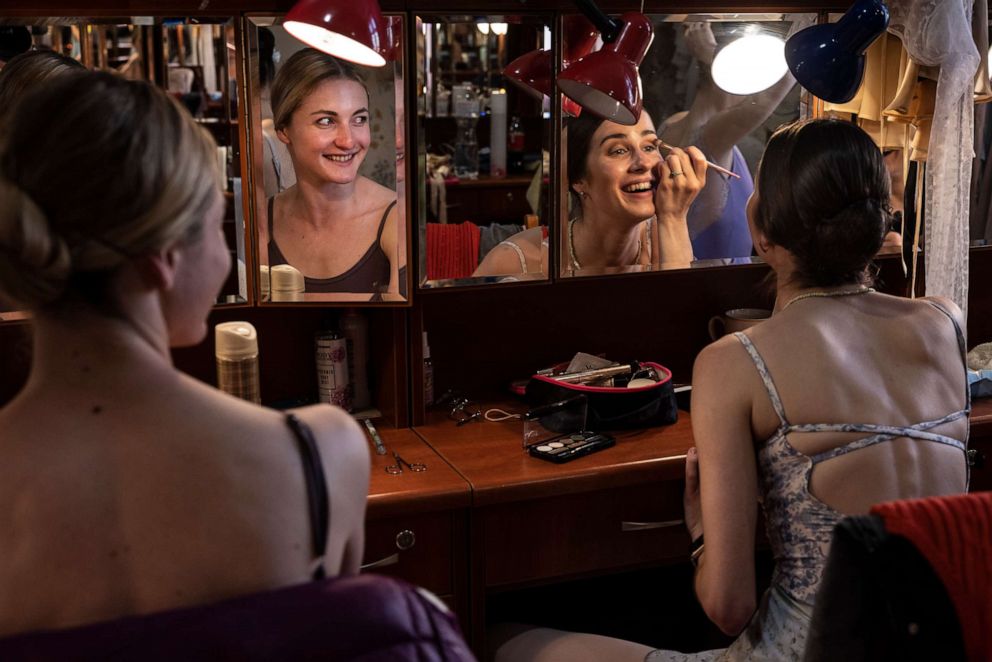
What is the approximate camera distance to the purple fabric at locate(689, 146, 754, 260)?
258cm

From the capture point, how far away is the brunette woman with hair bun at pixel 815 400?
66.0 inches

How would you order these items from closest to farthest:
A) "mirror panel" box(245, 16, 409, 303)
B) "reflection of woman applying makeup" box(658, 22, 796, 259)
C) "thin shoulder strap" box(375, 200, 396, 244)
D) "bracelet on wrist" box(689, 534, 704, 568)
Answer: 1. "bracelet on wrist" box(689, 534, 704, 568)
2. "mirror panel" box(245, 16, 409, 303)
3. "thin shoulder strap" box(375, 200, 396, 244)
4. "reflection of woman applying makeup" box(658, 22, 796, 259)

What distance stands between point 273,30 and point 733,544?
1315mm

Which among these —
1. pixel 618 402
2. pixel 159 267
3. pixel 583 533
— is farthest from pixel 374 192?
pixel 159 267

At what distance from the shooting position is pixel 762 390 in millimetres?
1688

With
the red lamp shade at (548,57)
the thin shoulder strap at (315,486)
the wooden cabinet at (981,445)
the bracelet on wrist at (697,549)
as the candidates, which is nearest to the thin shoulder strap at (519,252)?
the red lamp shade at (548,57)

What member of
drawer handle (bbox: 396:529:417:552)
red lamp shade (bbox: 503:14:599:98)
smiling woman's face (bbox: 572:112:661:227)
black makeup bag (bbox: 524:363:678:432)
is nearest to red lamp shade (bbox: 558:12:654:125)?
red lamp shade (bbox: 503:14:599:98)

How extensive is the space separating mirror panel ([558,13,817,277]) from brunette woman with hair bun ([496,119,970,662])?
28.5 inches

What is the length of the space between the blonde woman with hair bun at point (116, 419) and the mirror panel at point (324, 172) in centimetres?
119

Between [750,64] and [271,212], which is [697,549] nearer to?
[271,212]

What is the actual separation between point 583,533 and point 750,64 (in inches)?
46.6

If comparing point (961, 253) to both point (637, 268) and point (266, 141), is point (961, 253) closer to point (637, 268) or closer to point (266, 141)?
point (637, 268)

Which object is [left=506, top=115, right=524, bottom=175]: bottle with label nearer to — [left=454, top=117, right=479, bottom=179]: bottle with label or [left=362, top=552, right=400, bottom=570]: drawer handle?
[left=454, top=117, right=479, bottom=179]: bottle with label

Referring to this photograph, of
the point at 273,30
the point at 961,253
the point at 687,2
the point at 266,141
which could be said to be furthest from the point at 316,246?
the point at 961,253
